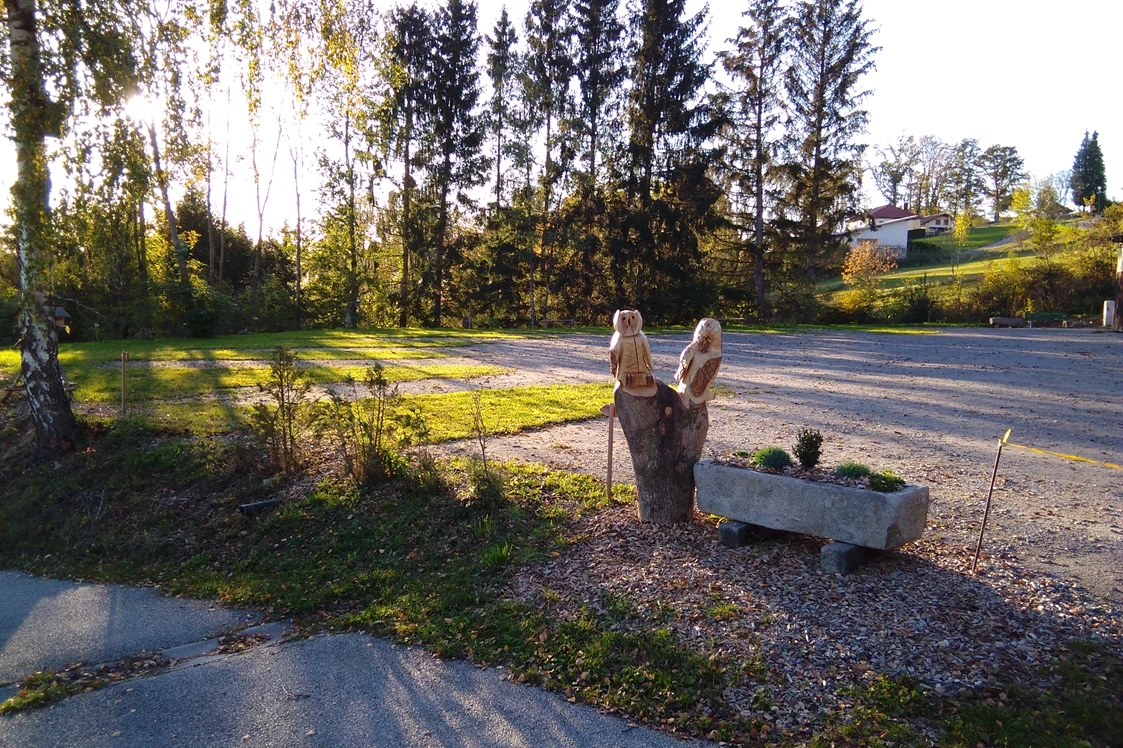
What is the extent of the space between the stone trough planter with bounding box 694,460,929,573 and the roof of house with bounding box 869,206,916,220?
7144 cm

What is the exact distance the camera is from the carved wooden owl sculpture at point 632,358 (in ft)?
18.5

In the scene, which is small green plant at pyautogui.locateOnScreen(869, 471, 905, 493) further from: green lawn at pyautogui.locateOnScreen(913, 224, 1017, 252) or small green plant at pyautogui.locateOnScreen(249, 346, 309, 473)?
green lawn at pyautogui.locateOnScreen(913, 224, 1017, 252)

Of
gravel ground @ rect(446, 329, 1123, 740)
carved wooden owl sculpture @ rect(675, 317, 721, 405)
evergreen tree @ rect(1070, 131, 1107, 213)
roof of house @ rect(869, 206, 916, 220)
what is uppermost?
evergreen tree @ rect(1070, 131, 1107, 213)

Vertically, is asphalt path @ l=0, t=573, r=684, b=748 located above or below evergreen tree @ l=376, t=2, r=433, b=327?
below

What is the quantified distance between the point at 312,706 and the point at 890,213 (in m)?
77.1

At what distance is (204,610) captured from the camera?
19.0 ft

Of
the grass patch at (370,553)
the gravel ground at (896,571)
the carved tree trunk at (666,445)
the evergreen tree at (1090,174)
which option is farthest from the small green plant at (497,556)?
the evergreen tree at (1090,174)

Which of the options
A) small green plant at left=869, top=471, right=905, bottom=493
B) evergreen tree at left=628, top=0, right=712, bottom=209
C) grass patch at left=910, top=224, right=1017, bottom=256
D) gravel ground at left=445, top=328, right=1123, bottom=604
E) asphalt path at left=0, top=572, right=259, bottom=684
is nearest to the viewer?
small green plant at left=869, top=471, right=905, bottom=493

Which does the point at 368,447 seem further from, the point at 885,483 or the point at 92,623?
the point at 885,483

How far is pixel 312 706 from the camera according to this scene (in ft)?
13.4

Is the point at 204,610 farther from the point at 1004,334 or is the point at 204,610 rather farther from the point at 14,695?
the point at 1004,334

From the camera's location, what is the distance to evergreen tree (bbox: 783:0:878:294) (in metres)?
33.7

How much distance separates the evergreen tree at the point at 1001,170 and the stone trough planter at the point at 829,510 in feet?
276

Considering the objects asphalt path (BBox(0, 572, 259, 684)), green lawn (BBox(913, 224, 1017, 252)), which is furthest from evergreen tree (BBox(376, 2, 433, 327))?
Result: green lawn (BBox(913, 224, 1017, 252))
